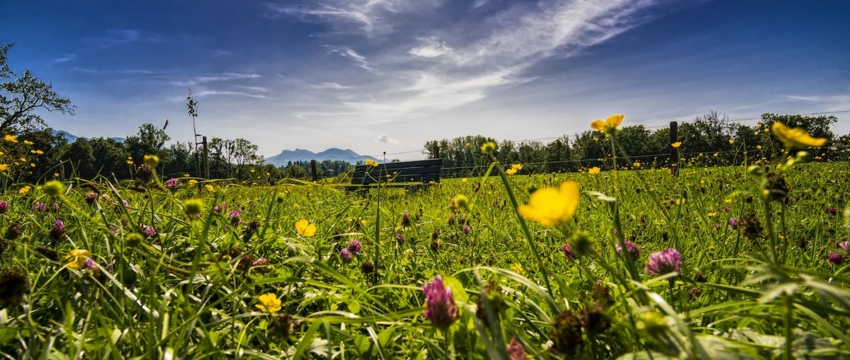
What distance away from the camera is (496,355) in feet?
1.46

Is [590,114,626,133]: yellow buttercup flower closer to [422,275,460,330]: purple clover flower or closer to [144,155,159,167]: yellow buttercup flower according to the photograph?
[422,275,460,330]: purple clover flower

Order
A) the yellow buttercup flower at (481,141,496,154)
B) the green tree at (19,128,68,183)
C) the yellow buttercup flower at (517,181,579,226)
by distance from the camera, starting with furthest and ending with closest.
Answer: the green tree at (19,128,68,183) → the yellow buttercup flower at (481,141,496,154) → the yellow buttercup flower at (517,181,579,226)

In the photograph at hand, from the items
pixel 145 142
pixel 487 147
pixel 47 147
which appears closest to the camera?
pixel 487 147

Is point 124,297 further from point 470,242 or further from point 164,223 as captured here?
point 470,242

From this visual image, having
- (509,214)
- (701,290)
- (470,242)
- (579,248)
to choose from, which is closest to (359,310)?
(579,248)

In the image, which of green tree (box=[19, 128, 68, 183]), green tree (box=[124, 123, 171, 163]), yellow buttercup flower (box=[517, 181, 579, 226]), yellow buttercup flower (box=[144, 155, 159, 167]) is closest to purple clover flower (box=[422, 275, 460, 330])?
yellow buttercup flower (box=[517, 181, 579, 226])

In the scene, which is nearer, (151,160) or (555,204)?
(555,204)

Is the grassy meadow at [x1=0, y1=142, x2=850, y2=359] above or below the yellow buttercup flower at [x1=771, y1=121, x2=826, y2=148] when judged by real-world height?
below

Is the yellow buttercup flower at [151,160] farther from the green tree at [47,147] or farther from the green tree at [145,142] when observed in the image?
the green tree at [145,142]

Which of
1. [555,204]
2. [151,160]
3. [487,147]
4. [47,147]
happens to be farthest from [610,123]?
[47,147]

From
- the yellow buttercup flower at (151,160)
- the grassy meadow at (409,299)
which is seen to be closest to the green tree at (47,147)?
the grassy meadow at (409,299)

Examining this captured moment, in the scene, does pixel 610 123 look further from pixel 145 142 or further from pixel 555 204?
pixel 145 142

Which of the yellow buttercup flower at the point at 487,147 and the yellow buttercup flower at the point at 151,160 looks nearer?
the yellow buttercup flower at the point at 487,147

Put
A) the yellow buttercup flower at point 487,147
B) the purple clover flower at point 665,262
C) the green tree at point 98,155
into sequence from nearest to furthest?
the purple clover flower at point 665,262 → the yellow buttercup flower at point 487,147 → the green tree at point 98,155
